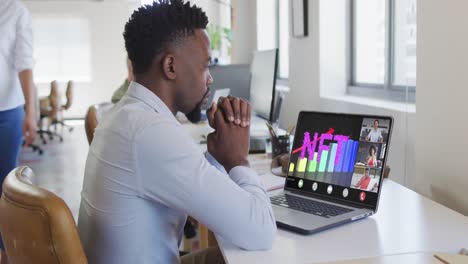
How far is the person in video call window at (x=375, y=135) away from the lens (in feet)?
4.78

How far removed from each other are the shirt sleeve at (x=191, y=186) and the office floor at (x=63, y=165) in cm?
292

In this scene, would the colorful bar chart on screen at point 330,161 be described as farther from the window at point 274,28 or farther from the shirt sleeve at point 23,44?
the window at point 274,28

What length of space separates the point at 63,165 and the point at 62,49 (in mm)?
5505

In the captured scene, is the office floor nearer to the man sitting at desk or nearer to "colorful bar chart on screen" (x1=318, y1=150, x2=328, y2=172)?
"colorful bar chart on screen" (x1=318, y1=150, x2=328, y2=172)

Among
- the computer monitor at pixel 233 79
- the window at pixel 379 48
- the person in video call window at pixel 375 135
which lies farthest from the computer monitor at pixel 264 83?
the person in video call window at pixel 375 135

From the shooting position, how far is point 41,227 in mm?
945

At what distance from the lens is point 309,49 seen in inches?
122

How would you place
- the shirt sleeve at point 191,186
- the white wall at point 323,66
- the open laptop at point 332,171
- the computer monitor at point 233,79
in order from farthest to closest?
the computer monitor at point 233,79 → the white wall at point 323,66 → the open laptop at point 332,171 → the shirt sleeve at point 191,186

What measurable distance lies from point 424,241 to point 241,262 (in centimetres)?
42

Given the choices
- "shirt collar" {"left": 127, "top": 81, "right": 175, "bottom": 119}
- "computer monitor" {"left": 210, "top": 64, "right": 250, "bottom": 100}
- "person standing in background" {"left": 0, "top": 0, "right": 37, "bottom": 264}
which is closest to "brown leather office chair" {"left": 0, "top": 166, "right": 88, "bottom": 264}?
"shirt collar" {"left": 127, "top": 81, "right": 175, "bottom": 119}

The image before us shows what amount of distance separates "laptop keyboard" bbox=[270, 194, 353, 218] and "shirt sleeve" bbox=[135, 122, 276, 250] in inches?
11.9

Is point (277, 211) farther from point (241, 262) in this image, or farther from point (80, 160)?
point (80, 160)

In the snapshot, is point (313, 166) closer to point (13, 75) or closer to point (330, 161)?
point (330, 161)

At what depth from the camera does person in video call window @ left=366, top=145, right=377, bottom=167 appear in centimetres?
145
